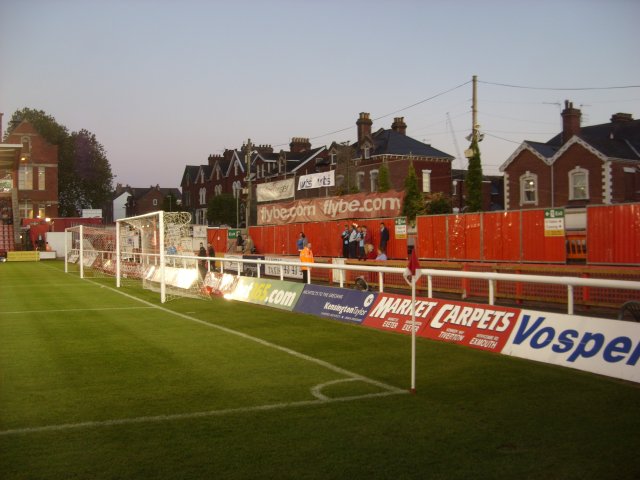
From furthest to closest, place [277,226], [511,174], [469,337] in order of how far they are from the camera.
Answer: [511,174] < [277,226] < [469,337]

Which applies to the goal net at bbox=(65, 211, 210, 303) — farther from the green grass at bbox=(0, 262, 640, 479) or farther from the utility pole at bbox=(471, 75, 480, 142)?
the utility pole at bbox=(471, 75, 480, 142)

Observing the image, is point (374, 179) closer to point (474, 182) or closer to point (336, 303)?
point (474, 182)

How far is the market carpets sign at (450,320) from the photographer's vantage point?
9438 mm

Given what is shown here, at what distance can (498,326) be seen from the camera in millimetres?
9484

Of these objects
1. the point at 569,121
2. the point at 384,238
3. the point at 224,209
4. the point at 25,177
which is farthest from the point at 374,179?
the point at 25,177

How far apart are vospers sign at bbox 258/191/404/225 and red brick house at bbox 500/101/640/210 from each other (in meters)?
17.3

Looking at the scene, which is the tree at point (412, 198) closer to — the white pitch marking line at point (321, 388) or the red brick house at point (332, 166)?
the red brick house at point (332, 166)

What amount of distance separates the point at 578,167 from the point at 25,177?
5857cm

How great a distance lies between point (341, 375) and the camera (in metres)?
7.98

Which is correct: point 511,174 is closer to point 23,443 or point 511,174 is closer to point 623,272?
point 623,272

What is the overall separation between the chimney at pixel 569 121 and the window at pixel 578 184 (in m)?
4.34

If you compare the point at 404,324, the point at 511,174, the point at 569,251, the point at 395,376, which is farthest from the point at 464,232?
the point at 511,174

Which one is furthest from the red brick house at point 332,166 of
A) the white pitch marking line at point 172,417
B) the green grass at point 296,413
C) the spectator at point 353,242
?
the white pitch marking line at point 172,417

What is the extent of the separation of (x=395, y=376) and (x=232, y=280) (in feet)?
35.6
